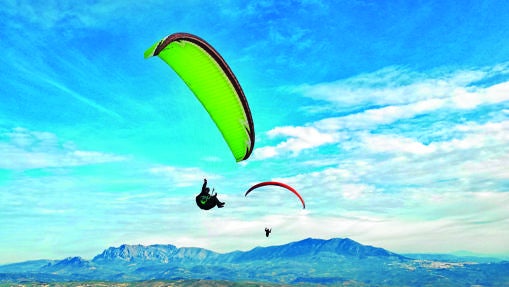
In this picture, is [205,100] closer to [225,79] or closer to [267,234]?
[225,79]

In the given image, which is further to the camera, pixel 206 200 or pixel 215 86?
pixel 206 200

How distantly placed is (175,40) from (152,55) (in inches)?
91.9

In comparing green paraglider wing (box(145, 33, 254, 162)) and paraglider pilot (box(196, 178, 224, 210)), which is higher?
green paraglider wing (box(145, 33, 254, 162))

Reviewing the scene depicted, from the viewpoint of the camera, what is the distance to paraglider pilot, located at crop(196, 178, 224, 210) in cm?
2440

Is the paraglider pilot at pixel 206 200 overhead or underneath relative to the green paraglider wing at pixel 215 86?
underneath

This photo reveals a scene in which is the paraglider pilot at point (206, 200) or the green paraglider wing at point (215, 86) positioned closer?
the green paraglider wing at point (215, 86)

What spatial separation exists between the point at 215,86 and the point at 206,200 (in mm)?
7046

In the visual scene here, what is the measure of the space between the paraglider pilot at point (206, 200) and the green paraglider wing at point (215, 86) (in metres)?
3.28

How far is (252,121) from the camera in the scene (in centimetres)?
2348

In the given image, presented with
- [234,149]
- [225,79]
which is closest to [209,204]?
[234,149]

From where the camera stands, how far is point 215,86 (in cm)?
2286

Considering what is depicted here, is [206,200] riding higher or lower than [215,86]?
lower

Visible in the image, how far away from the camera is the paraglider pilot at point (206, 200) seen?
24.4m

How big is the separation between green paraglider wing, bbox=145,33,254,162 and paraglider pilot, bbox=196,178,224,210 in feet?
10.8
